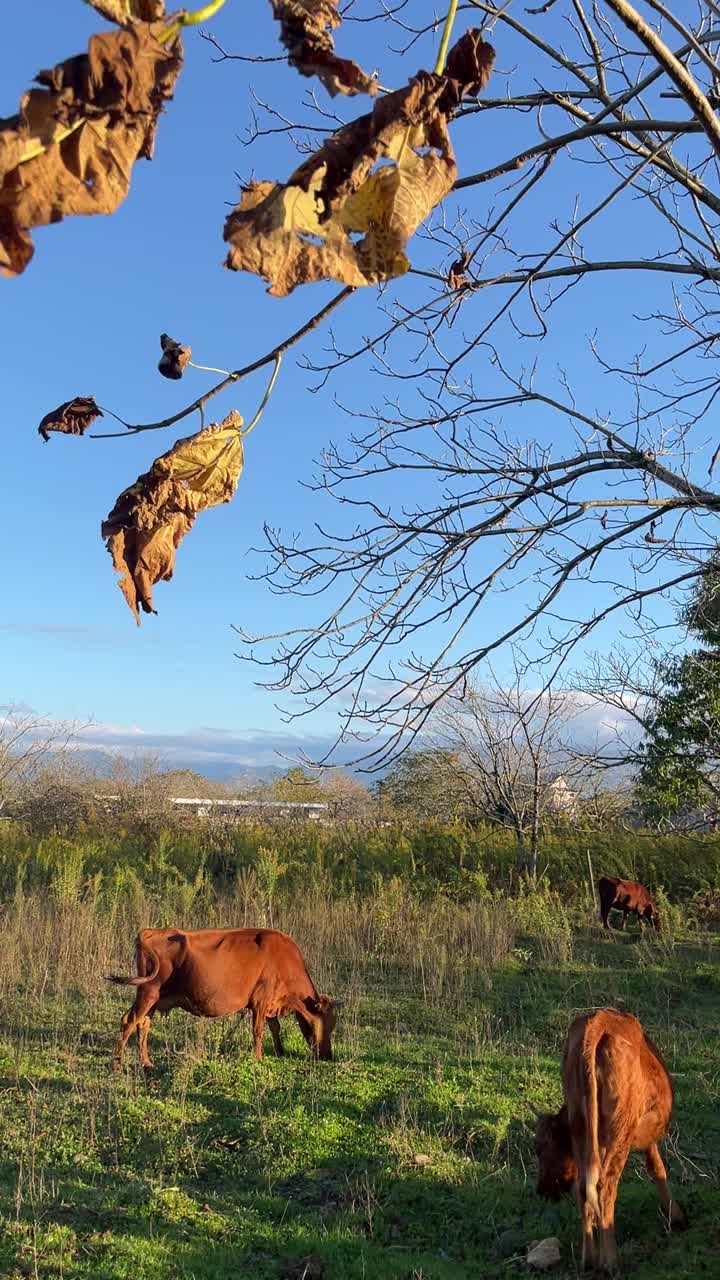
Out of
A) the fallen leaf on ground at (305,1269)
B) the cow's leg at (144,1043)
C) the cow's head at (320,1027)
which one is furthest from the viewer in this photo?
the cow's head at (320,1027)

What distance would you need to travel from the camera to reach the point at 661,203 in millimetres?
5875

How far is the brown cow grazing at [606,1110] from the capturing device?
3.75 m

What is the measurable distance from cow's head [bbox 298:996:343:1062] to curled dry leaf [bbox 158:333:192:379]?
615 cm

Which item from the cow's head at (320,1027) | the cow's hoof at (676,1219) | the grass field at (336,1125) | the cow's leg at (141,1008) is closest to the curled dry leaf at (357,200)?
the grass field at (336,1125)

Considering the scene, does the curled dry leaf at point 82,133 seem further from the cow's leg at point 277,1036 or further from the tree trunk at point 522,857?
the tree trunk at point 522,857

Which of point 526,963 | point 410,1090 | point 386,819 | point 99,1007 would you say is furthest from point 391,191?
point 386,819

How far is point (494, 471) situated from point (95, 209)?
15.2ft

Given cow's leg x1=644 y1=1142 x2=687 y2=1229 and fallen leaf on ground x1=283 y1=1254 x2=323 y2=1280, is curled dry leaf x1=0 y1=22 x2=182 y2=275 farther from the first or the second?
cow's leg x1=644 y1=1142 x2=687 y2=1229

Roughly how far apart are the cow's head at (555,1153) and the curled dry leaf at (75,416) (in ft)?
13.3

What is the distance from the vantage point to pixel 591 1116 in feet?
12.3

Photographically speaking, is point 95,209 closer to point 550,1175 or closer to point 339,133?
point 339,133

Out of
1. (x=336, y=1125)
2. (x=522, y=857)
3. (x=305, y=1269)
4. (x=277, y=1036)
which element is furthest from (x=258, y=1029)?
(x=522, y=857)

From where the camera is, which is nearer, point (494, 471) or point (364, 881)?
point (494, 471)

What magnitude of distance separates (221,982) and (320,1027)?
87 cm
